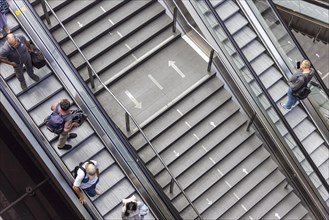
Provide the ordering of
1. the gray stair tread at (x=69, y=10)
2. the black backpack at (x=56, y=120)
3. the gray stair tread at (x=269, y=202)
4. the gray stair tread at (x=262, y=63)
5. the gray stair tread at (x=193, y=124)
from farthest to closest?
the gray stair tread at (x=262, y=63) < the gray stair tread at (x=269, y=202) < the gray stair tread at (x=193, y=124) < the gray stair tread at (x=69, y=10) < the black backpack at (x=56, y=120)

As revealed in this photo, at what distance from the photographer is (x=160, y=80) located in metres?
12.7

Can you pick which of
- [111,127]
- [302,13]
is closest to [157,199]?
[111,127]

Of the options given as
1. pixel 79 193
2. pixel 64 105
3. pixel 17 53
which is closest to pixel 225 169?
pixel 79 193

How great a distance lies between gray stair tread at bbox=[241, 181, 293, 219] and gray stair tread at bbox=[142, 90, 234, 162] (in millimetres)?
2553

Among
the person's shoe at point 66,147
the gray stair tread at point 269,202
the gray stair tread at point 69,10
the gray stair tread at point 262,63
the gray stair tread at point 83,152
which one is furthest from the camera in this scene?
the gray stair tread at point 262,63

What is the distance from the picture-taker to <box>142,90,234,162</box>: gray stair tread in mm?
12289

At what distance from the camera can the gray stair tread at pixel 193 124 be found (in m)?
12.3

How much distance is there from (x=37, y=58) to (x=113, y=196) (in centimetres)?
363

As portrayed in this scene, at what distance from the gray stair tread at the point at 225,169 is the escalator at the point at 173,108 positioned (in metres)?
0.03

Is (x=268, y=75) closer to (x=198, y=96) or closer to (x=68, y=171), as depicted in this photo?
(x=198, y=96)

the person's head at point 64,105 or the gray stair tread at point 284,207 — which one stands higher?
the person's head at point 64,105

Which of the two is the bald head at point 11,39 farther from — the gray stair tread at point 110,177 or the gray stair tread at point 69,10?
the gray stair tread at point 110,177

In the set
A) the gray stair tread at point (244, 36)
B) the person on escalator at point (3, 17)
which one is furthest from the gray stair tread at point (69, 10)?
the gray stair tread at point (244, 36)

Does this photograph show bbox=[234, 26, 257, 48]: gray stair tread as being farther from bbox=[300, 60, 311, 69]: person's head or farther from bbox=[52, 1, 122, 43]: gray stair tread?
bbox=[52, 1, 122, 43]: gray stair tread
